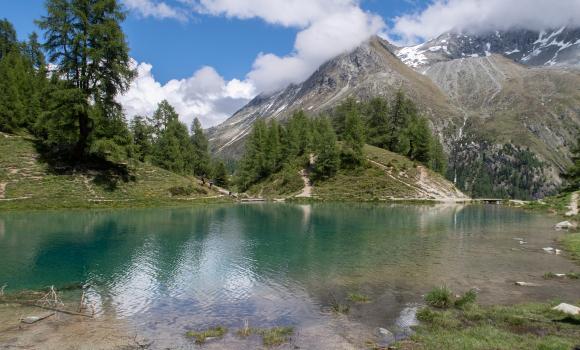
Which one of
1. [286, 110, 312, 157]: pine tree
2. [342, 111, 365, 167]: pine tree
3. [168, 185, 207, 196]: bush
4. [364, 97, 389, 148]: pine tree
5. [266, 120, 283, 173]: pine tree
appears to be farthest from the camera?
[364, 97, 389, 148]: pine tree

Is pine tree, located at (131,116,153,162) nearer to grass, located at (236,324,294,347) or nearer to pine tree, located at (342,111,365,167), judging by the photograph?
pine tree, located at (342,111,365,167)

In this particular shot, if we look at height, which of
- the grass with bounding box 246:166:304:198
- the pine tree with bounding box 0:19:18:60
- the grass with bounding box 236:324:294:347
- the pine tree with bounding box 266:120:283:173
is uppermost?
the pine tree with bounding box 0:19:18:60

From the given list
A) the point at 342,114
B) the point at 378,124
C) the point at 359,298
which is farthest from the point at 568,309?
the point at 342,114

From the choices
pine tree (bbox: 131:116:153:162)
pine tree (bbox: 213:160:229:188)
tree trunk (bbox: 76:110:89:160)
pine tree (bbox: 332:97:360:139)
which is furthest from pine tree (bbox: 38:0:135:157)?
pine tree (bbox: 332:97:360:139)

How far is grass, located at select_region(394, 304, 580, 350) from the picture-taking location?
16141mm

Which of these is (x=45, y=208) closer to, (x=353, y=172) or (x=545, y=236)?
(x=545, y=236)

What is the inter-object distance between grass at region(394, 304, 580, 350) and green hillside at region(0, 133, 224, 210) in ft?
187

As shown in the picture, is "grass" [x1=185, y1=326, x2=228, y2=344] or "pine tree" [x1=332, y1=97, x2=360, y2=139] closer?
"grass" [x1=185, y1=326, x2=228, y2=344]

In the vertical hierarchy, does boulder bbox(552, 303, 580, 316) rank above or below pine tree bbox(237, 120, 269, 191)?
below

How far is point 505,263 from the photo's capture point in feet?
110

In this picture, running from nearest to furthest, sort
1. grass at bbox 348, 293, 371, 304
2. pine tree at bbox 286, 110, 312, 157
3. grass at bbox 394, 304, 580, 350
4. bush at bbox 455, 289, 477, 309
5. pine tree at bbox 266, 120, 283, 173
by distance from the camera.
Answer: grass at bbox 394, 304, 580, 350, bush at bbox 455, 289, 477, 309, grass at bbox 348, 293, 371, 304, pine tree at bbox 266, 120, 283, 173, pine tree at bbox 286, 110, 312, 157

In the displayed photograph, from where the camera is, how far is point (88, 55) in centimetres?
6431

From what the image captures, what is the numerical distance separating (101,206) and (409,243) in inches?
1795

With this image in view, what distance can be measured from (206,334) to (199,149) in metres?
111
